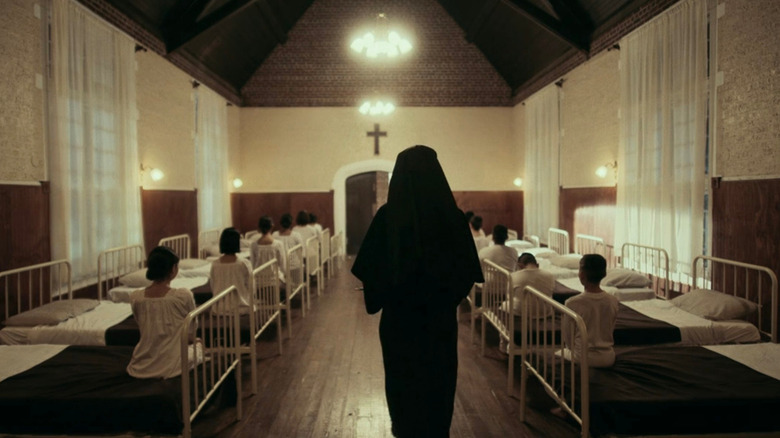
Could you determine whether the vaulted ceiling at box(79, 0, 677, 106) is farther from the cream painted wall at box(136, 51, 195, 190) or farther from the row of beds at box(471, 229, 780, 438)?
the row of beds at box(471, 229, 780, 438)

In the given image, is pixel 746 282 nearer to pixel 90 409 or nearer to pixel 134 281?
pixel 90 409

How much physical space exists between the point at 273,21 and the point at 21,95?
6.61 metres

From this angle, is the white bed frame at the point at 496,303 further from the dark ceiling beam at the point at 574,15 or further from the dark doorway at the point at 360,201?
the dark doorway at the point at 360,201

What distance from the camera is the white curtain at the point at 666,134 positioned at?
5.14 meters

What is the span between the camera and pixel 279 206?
12.0 m

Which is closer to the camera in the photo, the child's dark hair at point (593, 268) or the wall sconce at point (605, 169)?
the child's dark hair at point (593, 268)

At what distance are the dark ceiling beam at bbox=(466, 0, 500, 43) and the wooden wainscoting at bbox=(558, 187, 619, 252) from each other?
4148mm

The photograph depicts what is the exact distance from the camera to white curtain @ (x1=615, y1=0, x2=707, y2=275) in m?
5.14

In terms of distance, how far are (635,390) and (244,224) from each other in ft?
34.9

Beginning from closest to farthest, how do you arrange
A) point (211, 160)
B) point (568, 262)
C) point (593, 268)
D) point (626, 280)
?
point (593, 268) → point (626, 280) → point (568, 262) → point (211, 160)

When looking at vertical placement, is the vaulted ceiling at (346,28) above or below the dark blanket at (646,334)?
above

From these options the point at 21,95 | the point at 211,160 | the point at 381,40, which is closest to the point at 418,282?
the point at 21,95

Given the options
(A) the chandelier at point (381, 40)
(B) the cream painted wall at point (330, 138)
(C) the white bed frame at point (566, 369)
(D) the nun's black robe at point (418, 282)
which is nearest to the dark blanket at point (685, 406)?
(C) the white bed frame at point (566, 369)

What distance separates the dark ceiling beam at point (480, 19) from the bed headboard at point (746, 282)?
6749 mm
